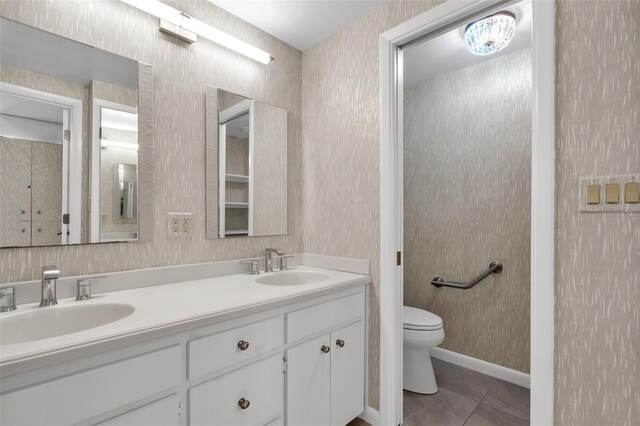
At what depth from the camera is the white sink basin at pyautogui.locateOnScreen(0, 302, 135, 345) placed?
983 millimetres

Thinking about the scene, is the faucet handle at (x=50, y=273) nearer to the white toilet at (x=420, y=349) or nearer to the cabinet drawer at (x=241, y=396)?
the cabinet drawer at (x=241, y=396)

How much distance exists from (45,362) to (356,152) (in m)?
1.54

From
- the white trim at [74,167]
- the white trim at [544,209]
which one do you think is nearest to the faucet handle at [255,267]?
the white trim at [74,167]

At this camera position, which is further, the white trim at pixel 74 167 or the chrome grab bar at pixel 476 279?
the chrome grab bar at pixel 476 279

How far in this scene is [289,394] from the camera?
129cm

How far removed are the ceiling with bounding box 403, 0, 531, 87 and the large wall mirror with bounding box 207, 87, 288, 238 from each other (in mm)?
1023

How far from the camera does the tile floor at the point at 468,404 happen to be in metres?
1.73

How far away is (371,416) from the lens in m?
1.67

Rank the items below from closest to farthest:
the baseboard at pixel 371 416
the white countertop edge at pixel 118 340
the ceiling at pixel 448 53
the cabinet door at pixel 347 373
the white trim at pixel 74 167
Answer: the white countertop edge at pixel 118 340 → the white trim at pixel 74 167 → the cabinet door at pixel 347 373 → the baseboard at pixel 371 416 → the ceiling at pixel 448 53

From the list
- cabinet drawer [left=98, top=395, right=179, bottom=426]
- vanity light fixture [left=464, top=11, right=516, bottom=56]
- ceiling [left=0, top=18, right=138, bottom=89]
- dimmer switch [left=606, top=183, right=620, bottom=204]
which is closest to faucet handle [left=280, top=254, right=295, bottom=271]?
cabinet drawer [left=98, top=395, right=179, bottom=426]

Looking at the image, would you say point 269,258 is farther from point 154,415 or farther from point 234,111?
point 154,415

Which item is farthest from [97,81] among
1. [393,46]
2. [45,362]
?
[393,46]

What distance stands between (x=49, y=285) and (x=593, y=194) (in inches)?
76.8

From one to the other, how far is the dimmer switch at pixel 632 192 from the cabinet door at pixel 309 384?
125 centimetres
